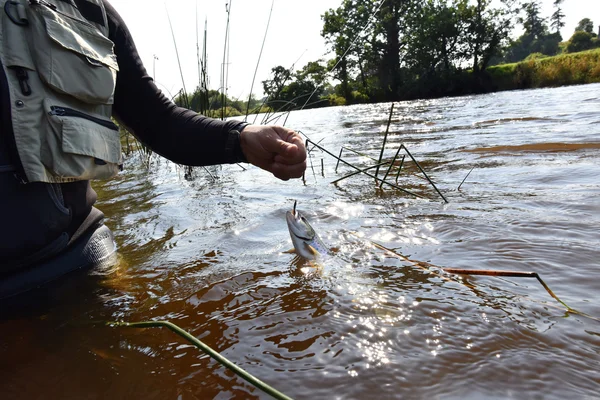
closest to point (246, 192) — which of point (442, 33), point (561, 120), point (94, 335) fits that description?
point (94, 335)

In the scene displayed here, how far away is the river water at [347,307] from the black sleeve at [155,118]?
510 mm

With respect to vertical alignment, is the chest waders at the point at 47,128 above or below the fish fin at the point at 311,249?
above

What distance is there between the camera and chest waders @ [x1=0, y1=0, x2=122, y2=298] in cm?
135

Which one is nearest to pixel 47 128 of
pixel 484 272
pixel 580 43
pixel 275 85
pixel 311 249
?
pixel 311 249

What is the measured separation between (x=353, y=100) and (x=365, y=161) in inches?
1170

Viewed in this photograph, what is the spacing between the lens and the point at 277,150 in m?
1.44

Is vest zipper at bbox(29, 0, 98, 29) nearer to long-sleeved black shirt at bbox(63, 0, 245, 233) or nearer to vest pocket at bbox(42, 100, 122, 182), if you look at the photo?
long-sleeved black shirt at bbox(63, 0, 245, 233)

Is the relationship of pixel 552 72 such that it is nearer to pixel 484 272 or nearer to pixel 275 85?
pixel 275 85

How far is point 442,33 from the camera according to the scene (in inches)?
1230

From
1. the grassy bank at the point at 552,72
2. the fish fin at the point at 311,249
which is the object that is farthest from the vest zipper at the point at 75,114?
the grassy bank at the point at 552,72

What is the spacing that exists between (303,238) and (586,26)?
227 ft

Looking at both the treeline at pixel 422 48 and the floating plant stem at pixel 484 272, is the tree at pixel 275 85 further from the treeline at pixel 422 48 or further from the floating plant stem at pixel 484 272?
the treeline at pixel 422 48

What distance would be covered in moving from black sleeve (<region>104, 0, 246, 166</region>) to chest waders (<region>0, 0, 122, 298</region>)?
0.57 feet

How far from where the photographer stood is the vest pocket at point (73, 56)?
56.3 inches
